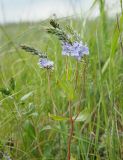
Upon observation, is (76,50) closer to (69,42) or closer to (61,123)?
(69,42)

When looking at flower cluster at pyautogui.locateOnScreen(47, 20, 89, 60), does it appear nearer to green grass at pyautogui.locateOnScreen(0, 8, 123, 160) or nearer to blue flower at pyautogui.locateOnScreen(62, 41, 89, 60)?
blue flower at pyautogui.locateOnScreen(62, 41, 89, 60)

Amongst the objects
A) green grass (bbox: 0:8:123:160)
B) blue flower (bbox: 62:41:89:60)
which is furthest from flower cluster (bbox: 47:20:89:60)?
green grass (bbox: 0:8:123:160)

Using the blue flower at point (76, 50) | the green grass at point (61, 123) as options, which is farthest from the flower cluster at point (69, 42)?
the green grass at point (61, 123)

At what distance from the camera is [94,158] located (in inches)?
59.5

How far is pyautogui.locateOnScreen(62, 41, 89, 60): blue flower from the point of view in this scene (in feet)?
3.80

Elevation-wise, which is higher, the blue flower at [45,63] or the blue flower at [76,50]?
the blue flower at [76,50]

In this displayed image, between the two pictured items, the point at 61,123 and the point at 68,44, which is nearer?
the point at 68,44

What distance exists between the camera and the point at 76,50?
1161mm

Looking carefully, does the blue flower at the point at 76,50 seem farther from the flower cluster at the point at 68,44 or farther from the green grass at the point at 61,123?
the green grass at the point at 61,123

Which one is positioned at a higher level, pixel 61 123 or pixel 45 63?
pixel 45 63

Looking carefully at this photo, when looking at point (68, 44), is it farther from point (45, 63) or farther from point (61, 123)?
point (61, 123)

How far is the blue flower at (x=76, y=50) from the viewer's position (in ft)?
3.80

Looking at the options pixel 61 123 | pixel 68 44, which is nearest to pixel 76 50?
pixel 68 44

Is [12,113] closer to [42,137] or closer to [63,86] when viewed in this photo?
[42,137]
